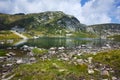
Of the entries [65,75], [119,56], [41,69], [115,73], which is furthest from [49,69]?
[119,56]

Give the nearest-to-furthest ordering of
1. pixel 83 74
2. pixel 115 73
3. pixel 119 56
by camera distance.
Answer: pixel 83 74
pixel 115 73
pixel 119 56

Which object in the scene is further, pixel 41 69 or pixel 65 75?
pixel 41 69

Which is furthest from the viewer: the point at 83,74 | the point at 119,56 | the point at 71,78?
the point at 119,56

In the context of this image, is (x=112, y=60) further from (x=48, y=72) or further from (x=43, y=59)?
(x=48, y=72)

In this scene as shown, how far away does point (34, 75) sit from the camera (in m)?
32.3

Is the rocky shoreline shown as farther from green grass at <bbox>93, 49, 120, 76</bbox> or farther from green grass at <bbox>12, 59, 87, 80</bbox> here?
green grass at <bbox>12, 59, 87, 80</bbox>

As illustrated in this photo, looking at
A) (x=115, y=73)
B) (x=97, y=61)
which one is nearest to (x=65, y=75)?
(x=115, y=73)

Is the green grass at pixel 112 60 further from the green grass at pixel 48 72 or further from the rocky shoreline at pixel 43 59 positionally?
the green grass at pixel 48 72

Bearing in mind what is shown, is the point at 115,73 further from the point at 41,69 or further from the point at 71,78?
the point at 41,69

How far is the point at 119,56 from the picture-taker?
47625 millimetres

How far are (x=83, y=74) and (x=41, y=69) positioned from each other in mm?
6590

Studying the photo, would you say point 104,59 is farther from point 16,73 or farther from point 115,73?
point 16,73

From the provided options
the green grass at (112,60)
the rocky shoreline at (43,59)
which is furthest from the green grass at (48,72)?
the green grass at (112,60)

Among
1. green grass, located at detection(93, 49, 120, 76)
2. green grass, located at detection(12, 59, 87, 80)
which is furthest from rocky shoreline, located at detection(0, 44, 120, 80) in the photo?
green grass, located at detection(12, 59, 87, 80)
